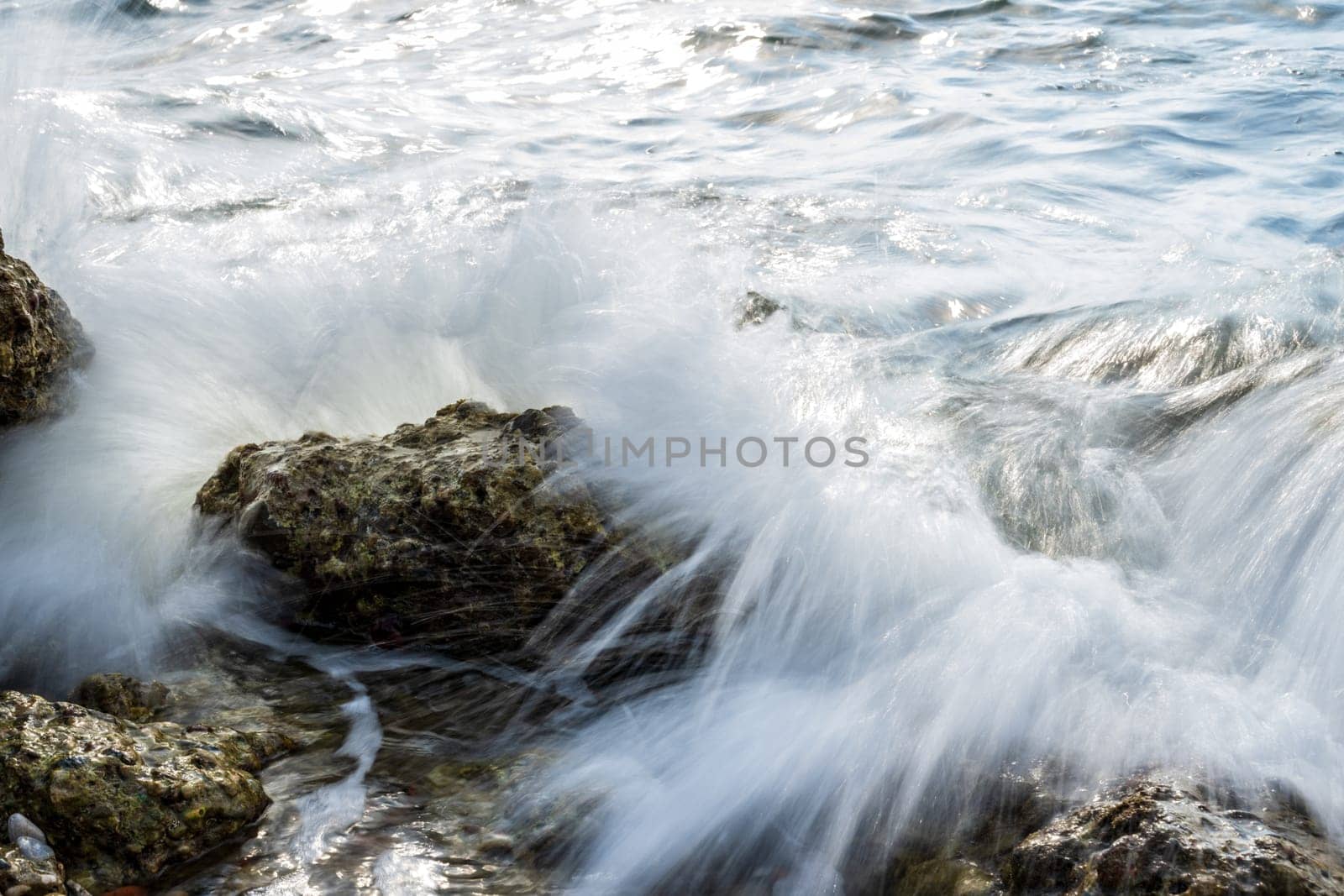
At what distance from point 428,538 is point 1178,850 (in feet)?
6.79

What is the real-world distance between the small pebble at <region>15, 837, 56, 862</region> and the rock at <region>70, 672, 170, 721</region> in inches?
23.5

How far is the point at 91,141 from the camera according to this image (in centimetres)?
611

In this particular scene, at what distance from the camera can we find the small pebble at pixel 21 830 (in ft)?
6.99

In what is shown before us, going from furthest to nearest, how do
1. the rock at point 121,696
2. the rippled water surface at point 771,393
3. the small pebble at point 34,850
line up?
1. the rock at point 121,696
2. the rippled water surface at point 771,393
3. the small pebble at point 34,850

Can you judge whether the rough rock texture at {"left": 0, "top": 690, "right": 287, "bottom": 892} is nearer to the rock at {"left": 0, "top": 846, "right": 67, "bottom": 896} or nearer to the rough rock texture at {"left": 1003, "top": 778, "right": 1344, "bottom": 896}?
the rock at {"left": 0, "top": 846, "right": 67, "bottom": 896}

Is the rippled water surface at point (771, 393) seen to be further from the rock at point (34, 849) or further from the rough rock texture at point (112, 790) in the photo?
the rock at point (34, 849)

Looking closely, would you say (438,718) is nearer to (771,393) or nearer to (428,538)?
(428,538)

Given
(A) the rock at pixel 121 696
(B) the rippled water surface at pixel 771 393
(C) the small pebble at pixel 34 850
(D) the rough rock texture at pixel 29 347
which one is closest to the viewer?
(C) the small pebble at pixel 34 850

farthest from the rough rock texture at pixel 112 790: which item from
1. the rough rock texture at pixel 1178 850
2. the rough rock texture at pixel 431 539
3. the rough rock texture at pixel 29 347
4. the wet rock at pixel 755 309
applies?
the wet rock at pixel 755 309

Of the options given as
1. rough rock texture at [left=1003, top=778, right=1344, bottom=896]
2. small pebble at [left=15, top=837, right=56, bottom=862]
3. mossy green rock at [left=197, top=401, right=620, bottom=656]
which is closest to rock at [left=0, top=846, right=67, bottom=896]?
small pebble at [left=15, top=837, right=56, bottom=862]

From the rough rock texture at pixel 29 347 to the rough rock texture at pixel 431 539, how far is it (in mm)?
927

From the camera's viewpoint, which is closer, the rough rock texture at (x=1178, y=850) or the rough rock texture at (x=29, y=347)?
the rough rock texture at (x=1178, y=850)

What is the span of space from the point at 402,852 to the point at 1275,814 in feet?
6.15

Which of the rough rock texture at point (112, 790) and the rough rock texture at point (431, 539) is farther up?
the rough rock texture at point (431, 539)
